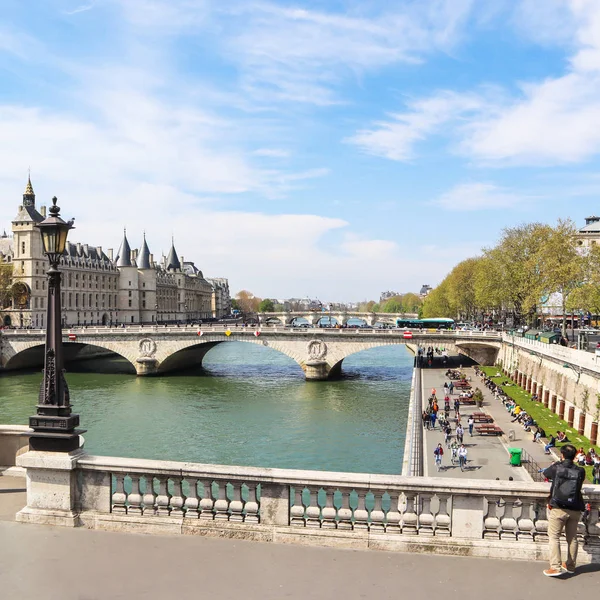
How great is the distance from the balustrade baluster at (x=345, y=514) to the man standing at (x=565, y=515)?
2.36 metres

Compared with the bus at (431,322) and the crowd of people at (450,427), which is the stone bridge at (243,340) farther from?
the bus at (431,322)

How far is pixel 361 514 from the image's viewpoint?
27.1ft

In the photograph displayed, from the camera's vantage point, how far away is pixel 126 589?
6.72 meters

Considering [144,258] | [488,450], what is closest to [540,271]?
[488,450]

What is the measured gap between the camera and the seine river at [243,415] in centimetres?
3125

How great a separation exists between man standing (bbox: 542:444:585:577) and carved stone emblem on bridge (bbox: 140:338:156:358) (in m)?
58.6

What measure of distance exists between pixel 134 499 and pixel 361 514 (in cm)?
314

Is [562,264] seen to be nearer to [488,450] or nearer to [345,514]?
[488,450]

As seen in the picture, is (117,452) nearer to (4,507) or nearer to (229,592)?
(4,507)

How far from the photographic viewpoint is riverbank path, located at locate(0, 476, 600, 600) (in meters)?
6.61

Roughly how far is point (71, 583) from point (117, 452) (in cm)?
2548

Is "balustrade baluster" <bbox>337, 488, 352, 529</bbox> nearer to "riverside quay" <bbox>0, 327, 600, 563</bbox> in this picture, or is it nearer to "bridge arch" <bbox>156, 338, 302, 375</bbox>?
"riverside quay" <bbox>0, 327, 600, 563</bbox>

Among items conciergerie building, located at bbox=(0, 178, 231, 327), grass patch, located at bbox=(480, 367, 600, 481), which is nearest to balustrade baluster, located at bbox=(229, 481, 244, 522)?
grass patch, located at bbox=(480, 367, 600, 481)

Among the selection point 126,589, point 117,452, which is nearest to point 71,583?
point 126,589
